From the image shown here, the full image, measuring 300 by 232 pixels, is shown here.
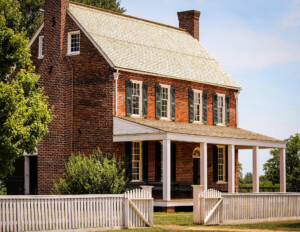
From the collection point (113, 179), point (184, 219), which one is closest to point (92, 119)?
point (113, 179)

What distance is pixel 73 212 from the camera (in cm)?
2047

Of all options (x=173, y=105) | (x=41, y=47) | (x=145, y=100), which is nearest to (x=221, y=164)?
(x=173, y=105)

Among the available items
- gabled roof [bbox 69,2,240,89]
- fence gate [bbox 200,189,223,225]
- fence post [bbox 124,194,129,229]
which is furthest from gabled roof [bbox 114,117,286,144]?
fence post [bbox 124,194,129,229]

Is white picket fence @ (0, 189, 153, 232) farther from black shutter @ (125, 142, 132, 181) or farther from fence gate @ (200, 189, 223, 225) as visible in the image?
black shutter @ (125, 142, 132, 181)

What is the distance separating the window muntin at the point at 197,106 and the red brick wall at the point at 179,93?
37 centimetres

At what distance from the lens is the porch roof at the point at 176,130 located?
31.6 meters

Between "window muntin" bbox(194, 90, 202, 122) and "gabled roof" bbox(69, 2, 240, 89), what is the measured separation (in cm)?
85

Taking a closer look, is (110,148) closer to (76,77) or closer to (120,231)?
Answer: (76,77)

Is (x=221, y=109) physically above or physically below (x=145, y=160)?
above

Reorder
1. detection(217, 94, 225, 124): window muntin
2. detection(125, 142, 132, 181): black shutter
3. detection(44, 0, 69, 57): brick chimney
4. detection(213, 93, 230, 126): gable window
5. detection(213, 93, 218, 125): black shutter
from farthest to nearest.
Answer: detection(217, 94, 225, 124): window muntin
detection(213, 93, 230, 126): gable window
detection(213, 93, 218, 125): black shutter
detection(44, 0, 69, 57): brick chimney
detection(125, 142, 132, 181): black shutter

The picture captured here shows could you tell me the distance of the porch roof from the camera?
3158cm

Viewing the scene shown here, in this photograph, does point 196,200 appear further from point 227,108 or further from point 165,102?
point 227,108

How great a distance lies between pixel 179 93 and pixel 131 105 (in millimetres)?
4346

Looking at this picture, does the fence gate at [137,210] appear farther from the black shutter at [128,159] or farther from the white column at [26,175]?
the white column at [26,175]
